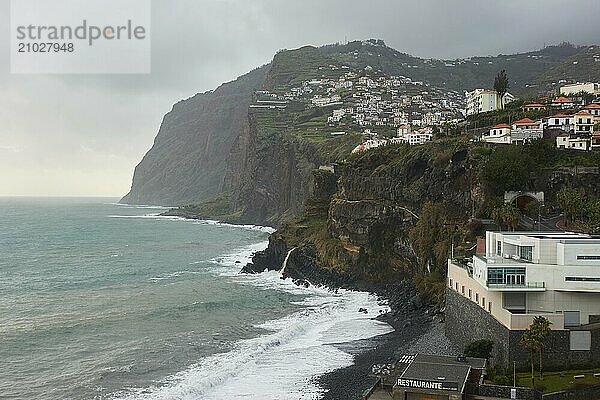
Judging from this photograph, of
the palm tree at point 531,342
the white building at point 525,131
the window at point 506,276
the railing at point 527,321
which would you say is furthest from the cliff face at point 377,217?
the palm tree at point 531,342

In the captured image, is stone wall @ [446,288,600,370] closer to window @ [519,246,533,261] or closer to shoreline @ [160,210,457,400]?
window @ [519,246,533,261]

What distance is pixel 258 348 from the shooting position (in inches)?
1602

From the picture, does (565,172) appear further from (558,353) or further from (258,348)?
(258,348)

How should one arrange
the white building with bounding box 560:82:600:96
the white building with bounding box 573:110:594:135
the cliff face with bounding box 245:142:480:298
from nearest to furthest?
the cliff face with bounding box 245:142:480:298 → the white building with bounding box 573:110:594:135 → the white building with bounding box 560:82:600:96

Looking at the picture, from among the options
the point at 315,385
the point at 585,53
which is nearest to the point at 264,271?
the point at 315,385

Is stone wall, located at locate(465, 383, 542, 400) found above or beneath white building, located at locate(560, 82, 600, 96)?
beneath

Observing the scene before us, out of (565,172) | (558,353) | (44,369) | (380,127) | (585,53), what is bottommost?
(44,369)

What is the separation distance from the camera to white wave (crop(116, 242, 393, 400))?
3284 cm

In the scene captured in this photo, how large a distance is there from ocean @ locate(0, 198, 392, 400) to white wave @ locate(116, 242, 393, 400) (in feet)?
0.23

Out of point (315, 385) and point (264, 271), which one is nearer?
point (315, 385)

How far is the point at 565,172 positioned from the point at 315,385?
29074 mm

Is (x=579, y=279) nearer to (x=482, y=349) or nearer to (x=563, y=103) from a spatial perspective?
(x=482, y=349)

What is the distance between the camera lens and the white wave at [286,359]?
108ft

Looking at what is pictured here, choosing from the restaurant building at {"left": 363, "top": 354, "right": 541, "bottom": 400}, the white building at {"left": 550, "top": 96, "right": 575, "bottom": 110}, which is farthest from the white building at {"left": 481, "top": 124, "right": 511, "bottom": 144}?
the restaurant building at {"left": 363, "top": 354, "right": 541, "bottom": 400}
